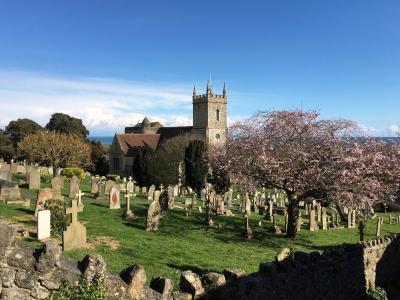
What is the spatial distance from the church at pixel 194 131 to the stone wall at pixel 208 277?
200 ft

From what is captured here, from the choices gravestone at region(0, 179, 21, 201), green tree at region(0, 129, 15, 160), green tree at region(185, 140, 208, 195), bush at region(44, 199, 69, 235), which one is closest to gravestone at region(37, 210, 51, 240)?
bush at region(44, 199, 69, 235)

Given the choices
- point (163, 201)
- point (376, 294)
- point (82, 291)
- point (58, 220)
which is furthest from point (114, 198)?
point (82, 291)

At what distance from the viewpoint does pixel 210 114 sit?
81000mm

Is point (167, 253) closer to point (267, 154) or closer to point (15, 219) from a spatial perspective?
point (15, 219)

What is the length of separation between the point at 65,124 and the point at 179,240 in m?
60.1

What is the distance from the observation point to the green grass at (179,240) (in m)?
12.5

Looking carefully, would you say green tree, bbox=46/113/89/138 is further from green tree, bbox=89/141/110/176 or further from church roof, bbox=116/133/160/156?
church roof, bbox=116/133/160/156

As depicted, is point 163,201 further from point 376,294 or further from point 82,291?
point 82,291

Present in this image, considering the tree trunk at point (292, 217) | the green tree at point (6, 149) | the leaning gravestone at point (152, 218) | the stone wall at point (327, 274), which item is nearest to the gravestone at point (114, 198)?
the leaning gravestone at point (152, 218)

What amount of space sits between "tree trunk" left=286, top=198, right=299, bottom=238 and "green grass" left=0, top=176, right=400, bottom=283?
41 centimetres

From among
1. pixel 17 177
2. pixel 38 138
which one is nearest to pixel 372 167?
pixel 17 177

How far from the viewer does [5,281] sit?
20.7 ft

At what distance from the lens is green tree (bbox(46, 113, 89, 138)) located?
7212 centimetres

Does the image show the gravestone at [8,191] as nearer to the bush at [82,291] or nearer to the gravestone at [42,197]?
the gravestone at [42,197]
